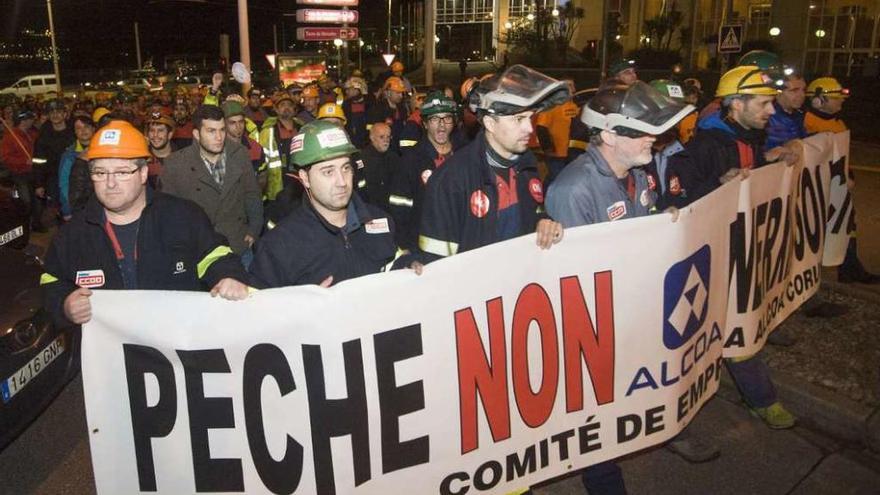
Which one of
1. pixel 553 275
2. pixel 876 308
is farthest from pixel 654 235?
pixel 876 308

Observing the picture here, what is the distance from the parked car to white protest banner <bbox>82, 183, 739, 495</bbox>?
1484 mm

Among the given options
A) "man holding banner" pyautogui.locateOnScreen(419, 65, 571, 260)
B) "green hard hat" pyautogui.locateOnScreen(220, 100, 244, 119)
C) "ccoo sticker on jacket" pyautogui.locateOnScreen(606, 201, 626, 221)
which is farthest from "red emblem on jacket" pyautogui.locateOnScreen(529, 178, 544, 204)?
"green hard hat" pyautogui.locateOnScreen(220, 100, 244, 119)

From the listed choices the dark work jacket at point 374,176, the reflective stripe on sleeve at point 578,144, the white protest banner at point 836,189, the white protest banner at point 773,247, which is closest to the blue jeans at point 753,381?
the white protest banner at point 773,247

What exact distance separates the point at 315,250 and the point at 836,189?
174 inches

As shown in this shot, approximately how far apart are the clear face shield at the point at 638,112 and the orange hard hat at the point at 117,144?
7.53 ft

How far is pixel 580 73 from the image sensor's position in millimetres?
36344

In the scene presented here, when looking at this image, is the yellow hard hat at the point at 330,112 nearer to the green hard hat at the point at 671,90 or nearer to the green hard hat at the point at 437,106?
the green hard hat at the point at 437,106

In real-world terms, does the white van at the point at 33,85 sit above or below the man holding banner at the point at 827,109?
below

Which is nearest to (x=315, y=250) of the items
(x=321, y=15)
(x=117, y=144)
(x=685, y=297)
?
(x=117, y=144)

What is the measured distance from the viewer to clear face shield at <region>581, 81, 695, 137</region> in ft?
11.4

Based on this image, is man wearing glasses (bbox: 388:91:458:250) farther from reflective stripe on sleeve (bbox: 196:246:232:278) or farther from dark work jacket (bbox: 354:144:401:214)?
reflective stripe on sleeve (bbox: 196:246:232:278)

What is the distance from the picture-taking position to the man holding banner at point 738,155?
4.36 m

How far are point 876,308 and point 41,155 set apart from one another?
438 inches

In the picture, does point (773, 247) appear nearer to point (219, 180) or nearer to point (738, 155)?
point (738, 155)
